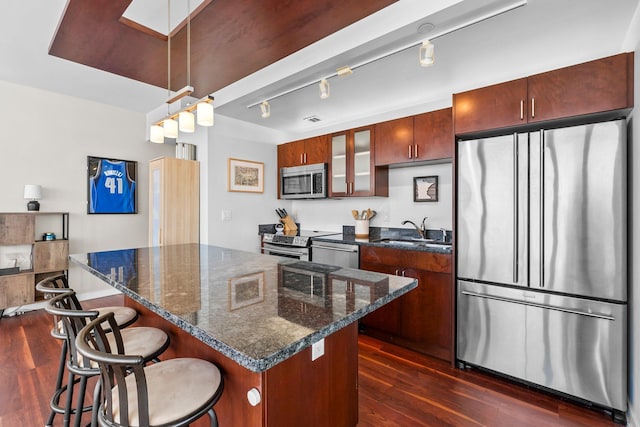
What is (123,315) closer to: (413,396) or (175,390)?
(175,390)

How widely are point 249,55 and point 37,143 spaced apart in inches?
123

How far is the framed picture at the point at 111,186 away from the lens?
4.17m

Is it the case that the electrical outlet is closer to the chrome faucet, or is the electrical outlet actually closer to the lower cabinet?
the lower cabinet

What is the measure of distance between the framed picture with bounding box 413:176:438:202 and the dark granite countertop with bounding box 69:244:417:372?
2.00 m

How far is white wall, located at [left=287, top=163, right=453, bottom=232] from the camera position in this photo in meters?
3.24

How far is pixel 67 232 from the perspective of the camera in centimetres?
390

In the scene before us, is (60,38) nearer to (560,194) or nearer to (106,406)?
(106,406)

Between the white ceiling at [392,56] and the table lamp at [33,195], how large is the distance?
3.97ft

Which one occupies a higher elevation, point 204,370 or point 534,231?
point 534,231

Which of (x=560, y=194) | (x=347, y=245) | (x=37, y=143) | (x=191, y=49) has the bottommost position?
(x=347, y=245)

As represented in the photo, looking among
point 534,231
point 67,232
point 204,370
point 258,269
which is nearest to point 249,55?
point 258,269

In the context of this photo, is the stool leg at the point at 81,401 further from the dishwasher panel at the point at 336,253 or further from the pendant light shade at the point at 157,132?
A: the dishwasher panel at the point at 336,253

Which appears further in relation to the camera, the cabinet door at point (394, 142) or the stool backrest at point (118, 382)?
the cabinet door at point (394, 142)

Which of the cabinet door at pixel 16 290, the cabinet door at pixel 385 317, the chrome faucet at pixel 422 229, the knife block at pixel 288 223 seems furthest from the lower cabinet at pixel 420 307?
the cabinet door at pixel 16 290
